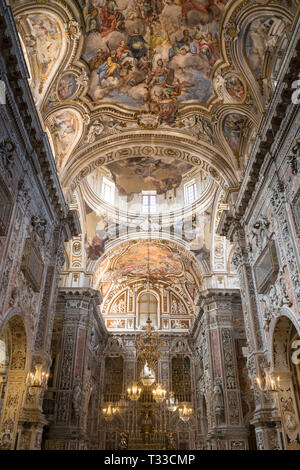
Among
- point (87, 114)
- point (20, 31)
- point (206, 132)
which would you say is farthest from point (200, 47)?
point (20, 31)

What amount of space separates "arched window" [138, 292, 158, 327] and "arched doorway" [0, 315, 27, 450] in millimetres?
18193

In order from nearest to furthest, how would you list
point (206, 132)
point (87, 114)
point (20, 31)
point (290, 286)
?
point (290, 286), point (20, 31), point (87, 114), point (206, 132)

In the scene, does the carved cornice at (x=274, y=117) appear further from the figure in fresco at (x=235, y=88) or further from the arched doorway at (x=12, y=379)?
the arched doorway at (x=12, y=379)

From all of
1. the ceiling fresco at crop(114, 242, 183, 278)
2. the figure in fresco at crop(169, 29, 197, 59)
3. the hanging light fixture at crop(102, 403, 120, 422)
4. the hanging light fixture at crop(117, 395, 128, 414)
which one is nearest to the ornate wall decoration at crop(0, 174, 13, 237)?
the figure in fresco at crop(169, 29, 197, 59)

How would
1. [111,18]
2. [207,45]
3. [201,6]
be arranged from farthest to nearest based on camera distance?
[207,45], [111,18], [201,6]

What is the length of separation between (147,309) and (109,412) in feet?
A: 28.1

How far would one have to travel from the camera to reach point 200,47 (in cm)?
1215

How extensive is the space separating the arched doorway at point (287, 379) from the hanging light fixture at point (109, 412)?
1418 cm

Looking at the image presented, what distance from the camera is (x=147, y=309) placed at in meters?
29.1

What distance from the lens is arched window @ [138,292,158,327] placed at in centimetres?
2867

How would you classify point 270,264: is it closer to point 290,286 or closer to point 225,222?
point 290,286

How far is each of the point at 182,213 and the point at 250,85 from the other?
10276mm

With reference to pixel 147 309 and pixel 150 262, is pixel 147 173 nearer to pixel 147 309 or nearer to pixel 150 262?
pixel 150 262

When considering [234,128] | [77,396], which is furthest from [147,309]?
[234,128]
